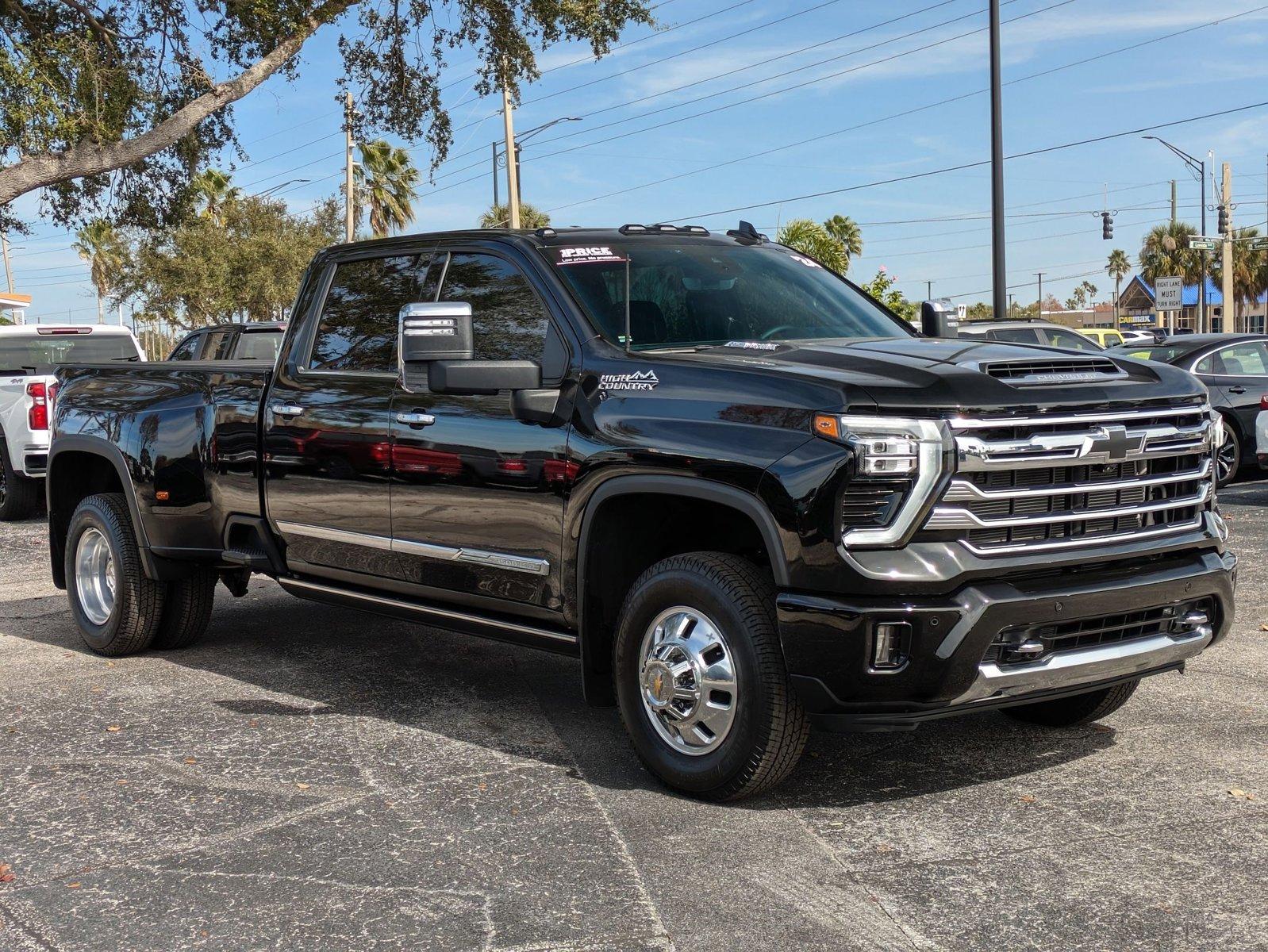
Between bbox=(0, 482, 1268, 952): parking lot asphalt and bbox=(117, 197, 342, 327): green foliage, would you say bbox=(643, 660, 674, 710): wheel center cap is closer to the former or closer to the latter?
bbox=(0, 482, 1268, 952): parking lot asphalt

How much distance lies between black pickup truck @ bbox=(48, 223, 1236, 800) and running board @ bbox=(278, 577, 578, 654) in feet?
0.05

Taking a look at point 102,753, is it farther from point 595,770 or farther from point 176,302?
point 176,302

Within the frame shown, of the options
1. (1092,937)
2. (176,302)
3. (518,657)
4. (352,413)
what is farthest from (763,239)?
(176,302)

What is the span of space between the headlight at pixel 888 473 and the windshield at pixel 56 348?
43.4 ft

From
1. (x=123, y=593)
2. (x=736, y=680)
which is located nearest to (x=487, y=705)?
(x=736, y=680)

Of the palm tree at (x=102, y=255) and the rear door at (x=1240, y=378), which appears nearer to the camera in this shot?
the rear door at (x=1240, y=378)

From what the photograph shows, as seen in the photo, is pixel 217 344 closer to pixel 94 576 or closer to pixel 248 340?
pixel 248 340

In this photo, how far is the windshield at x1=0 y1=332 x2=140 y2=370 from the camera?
623 inches

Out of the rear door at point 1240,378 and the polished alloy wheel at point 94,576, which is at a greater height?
the rear door at point 1240,378

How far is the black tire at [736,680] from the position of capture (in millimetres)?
4539

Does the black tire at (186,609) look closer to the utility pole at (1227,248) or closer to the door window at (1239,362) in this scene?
the door window at (1239,362)

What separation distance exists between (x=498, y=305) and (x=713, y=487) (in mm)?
1586

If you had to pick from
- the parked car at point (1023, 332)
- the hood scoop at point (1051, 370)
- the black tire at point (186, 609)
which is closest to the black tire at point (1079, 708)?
the hood scoop at point (1051, 370)

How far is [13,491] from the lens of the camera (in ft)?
48.9
